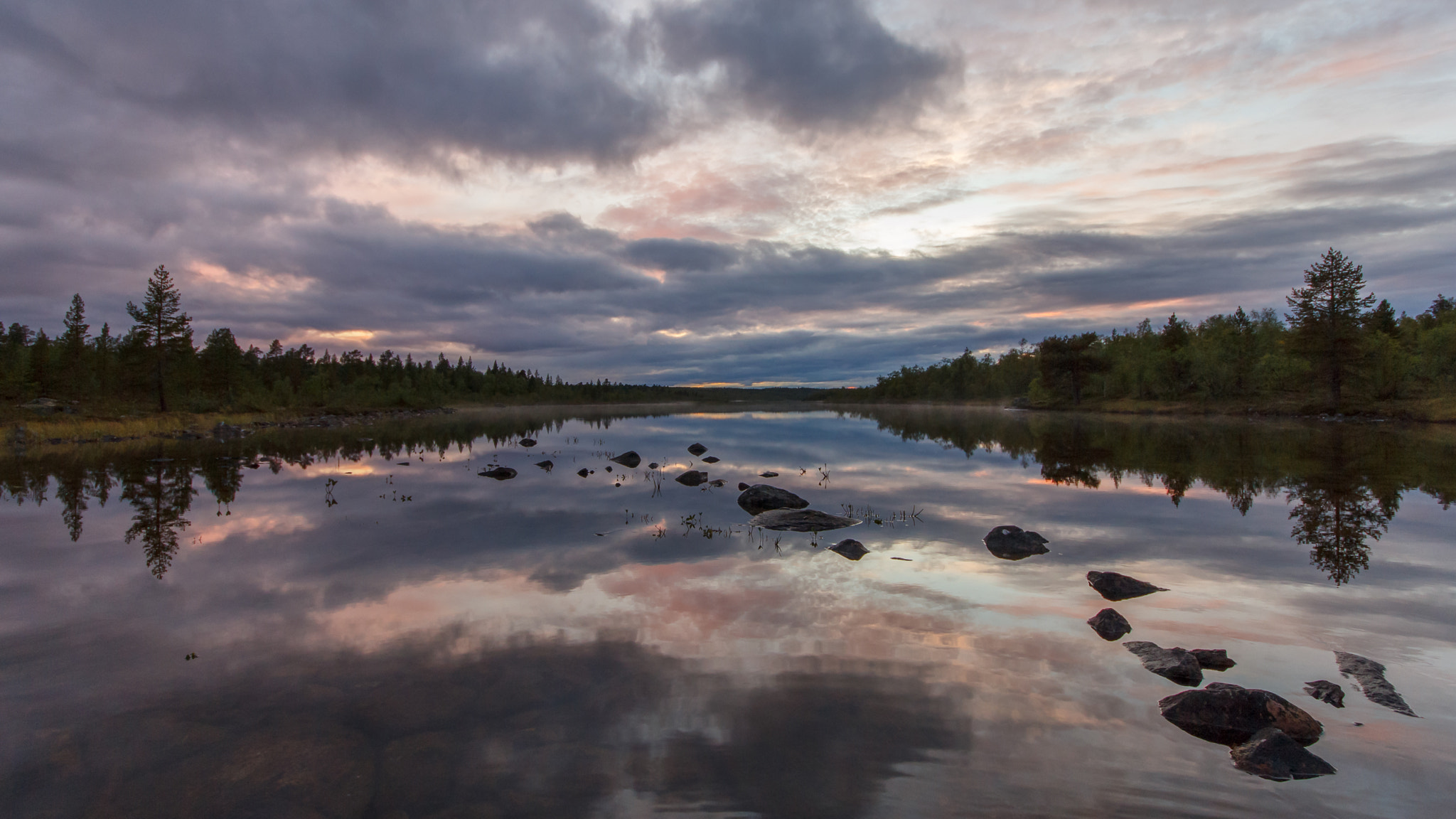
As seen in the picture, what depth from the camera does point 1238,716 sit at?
6.83m

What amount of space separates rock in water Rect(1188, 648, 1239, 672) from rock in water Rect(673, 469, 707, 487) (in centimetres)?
2001

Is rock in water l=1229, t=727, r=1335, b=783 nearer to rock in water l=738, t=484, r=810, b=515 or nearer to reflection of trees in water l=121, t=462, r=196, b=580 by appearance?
rock in water l=738, t=484, r=810, b=515

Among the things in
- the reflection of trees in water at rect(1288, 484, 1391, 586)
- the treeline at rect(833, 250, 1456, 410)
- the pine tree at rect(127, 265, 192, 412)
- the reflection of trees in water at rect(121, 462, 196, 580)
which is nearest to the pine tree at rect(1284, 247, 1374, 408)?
the treeline at rect(833, 250, 1456, 410)

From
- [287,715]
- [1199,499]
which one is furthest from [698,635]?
[1199,499]

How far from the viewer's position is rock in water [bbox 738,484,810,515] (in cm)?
2056

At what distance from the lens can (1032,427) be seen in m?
68.5

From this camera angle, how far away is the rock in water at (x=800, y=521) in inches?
705

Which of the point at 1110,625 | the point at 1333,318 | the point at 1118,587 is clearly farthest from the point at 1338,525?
the point at 1333,318

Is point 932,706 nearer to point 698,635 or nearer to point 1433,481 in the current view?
point 698,635

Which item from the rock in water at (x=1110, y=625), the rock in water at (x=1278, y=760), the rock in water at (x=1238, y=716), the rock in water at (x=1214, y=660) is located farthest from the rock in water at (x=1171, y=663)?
the rock in water at (x=1278, y=760)

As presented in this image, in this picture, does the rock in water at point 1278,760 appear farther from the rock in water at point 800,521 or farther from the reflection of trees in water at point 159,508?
the reflection of trees in water at point 159,508

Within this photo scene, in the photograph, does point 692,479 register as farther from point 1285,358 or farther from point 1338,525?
point 1285,358

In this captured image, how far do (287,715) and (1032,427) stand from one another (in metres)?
73.7

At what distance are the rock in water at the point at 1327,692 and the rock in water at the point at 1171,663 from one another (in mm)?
1144
